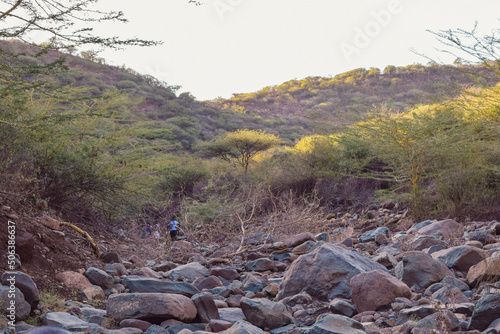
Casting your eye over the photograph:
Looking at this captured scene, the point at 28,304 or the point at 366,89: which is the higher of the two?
the point at 366,89

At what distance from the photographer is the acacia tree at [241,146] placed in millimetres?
21359

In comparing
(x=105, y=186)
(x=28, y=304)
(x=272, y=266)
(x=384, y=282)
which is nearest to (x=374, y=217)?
(x=272, y=266)

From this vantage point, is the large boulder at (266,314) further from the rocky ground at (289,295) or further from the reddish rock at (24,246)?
the reddish rock at (24,246)

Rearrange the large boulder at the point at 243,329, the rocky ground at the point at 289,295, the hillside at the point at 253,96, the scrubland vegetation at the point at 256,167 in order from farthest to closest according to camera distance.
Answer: the hillside at the point at 253,96 → the scrubland vegetation at the point at 256,167 → the rocky ground at the point at 289,295 → the large boulder at the point at 243,329

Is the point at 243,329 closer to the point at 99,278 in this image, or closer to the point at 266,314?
the point at 266,314

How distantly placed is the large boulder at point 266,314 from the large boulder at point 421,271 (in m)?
1.29

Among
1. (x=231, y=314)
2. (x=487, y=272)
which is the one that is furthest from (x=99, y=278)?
(x=487, y=272)

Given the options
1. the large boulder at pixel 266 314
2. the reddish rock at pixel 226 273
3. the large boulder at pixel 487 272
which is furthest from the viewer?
the reddish rock at pixel 226 273

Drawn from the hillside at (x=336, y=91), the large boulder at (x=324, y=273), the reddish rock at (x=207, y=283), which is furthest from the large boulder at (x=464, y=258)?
the hillside at (x=336, y=91)

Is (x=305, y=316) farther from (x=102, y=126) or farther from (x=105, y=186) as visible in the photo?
(x=102, y=126)

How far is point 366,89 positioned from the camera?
2159 inches

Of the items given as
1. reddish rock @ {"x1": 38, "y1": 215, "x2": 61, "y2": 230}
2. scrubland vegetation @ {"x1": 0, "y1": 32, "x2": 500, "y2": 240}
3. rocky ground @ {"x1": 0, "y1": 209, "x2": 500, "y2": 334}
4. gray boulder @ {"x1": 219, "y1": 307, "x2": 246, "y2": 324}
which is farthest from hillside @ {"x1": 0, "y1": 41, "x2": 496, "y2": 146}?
gray boulder @ {"x1": 219, "y1": 307, "x2": 246, "y2": 324}

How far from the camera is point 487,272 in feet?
11.3

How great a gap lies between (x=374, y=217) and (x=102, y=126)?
8.39 meters
